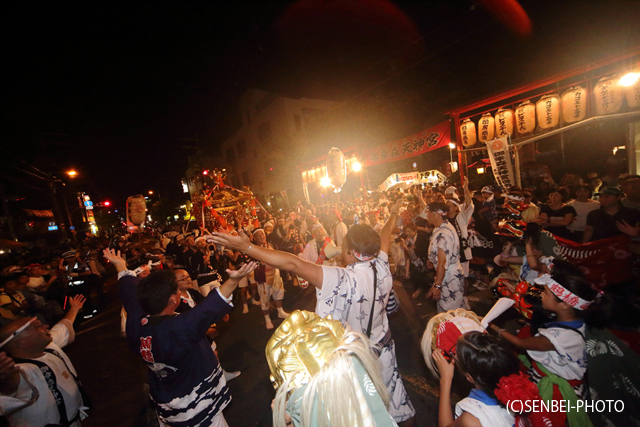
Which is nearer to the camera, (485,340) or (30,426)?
(485,340)

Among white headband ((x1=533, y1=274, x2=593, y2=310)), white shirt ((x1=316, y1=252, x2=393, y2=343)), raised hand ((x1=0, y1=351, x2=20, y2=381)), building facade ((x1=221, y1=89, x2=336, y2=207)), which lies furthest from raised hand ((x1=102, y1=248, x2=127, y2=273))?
building facade ((x1=221, y1=89, x2=336, y2=207))

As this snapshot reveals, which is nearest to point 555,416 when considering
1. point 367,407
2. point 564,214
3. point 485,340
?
point 485,340

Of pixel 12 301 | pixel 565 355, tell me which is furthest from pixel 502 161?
pixel 12 301

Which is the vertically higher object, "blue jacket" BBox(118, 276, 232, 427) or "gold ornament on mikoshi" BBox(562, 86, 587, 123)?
"gold ornament on mikoshi" BBox(562, 86, 587, 123)

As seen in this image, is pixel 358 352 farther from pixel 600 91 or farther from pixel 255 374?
pixel 600 91

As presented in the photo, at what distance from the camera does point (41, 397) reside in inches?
86.0

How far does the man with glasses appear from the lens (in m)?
1.92

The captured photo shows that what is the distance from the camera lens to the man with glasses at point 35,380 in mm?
1915

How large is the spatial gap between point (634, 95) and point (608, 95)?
47cm

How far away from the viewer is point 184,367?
2127mm

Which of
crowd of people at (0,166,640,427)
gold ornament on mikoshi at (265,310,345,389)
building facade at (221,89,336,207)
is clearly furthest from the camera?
building facade at (221,89,336,207)

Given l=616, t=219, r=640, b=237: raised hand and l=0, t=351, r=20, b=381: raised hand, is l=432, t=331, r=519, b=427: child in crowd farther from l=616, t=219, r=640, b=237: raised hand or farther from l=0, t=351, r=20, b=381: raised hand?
l=616, t=219, r=640, b=237: raised hand

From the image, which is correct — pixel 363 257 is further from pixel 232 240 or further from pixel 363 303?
pixel 232 240

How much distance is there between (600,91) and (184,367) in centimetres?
1061
